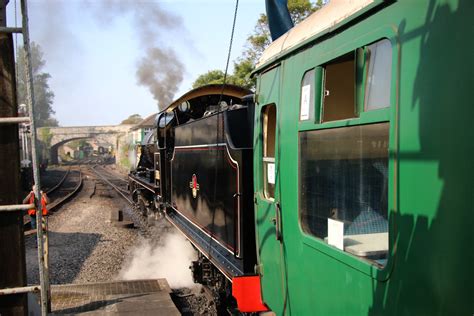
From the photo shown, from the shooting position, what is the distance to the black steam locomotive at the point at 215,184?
4.34 m

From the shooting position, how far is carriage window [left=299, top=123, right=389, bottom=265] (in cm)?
208

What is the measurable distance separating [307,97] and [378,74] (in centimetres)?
67

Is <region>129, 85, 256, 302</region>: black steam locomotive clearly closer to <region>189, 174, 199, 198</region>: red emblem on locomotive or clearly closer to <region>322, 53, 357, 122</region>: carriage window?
<region>189, 174, 199, 198</region>: red emblem on locomotive

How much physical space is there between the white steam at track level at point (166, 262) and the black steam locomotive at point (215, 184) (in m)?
0.85

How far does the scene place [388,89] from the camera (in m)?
1.98

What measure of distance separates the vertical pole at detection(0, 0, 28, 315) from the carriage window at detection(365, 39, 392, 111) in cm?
201

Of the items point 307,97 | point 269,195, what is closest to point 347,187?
point 307,97

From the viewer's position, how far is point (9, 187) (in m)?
2.71

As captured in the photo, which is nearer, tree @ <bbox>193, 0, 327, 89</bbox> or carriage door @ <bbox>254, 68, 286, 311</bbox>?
carriage door @ <bbox>254, 68, 286, 311</bbox>

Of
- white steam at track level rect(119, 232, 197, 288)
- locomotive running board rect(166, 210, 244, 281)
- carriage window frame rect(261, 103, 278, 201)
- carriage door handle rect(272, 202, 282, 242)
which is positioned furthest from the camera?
white steam at track level rect(119, 232, 197, 288)

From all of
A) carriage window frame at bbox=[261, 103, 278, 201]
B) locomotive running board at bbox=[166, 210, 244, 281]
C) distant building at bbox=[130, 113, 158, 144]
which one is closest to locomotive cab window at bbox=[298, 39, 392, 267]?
carriage window frame at bbox=[261, 103, 278, 201]

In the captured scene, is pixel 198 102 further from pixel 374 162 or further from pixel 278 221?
pixel 374 162

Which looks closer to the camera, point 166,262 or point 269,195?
point 269,195

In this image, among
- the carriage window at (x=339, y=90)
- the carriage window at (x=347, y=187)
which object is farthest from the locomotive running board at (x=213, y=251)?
the carriage window at (x=339, y=90)
